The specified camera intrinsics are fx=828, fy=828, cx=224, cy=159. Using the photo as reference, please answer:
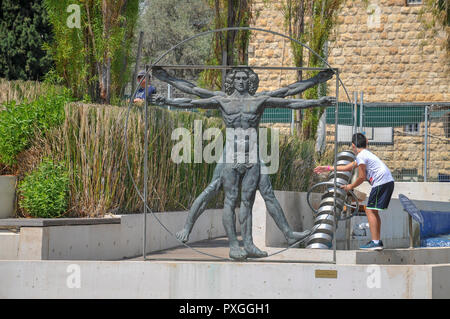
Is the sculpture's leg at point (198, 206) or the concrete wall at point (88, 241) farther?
the concrete wall at point (88, 241)

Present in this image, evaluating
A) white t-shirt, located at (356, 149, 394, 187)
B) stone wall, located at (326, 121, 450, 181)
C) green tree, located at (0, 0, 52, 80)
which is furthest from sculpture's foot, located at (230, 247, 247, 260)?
stone wall, located at (326, 121, 450, 181)

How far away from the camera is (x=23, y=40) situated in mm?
17562

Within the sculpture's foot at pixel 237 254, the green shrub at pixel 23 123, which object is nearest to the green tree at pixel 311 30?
the green shrub at pixel 23 123

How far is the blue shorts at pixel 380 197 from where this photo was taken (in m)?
10.9

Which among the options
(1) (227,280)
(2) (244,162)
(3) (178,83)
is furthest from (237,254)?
(3) (178,83)

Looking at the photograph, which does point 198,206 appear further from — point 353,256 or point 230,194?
point 353,256

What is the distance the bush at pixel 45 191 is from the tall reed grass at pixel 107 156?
176mm

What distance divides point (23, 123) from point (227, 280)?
3.91m

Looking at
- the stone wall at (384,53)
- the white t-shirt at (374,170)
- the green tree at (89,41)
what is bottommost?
the white t-shirt at (374,170)

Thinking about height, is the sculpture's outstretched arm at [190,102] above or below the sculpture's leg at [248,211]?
above

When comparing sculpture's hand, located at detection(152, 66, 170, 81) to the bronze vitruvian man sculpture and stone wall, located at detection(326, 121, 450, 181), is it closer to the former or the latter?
the bronze vitruvian man sculpture

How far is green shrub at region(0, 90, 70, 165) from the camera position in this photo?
36.8 ft

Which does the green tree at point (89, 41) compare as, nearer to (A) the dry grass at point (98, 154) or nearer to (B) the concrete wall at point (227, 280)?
(A) the dry grass at point (98, 154)
